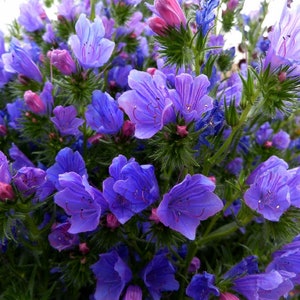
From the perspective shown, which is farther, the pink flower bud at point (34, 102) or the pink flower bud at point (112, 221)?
the pink flower bud at point (34, 102)

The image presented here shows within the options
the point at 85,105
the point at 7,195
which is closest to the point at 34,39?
the point at 85,105

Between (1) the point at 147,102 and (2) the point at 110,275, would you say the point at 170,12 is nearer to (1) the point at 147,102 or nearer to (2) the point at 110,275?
(1) the point at 147,102

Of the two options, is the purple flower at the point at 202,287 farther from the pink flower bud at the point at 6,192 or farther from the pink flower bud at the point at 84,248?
the pink flower bud at the point at 6,192

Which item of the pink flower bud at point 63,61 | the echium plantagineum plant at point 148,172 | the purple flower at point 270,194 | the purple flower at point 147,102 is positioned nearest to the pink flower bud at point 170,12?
the echium plantagineum plant at point 148,172

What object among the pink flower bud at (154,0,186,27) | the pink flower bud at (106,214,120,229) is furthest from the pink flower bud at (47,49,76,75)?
the pink flower bud at (106,214,120,229)

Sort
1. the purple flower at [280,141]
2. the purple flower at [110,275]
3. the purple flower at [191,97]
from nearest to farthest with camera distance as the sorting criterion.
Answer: the purple flower at [191,97] → the purple flower at [110,275] → the purple flower at [280,141]

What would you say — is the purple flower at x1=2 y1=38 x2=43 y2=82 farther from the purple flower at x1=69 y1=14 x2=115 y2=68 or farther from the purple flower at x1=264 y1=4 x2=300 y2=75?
the purple flower at x1=264 y1=4 x2=300 y2=75

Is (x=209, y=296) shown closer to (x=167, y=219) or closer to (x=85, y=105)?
(x=167, y=219)
